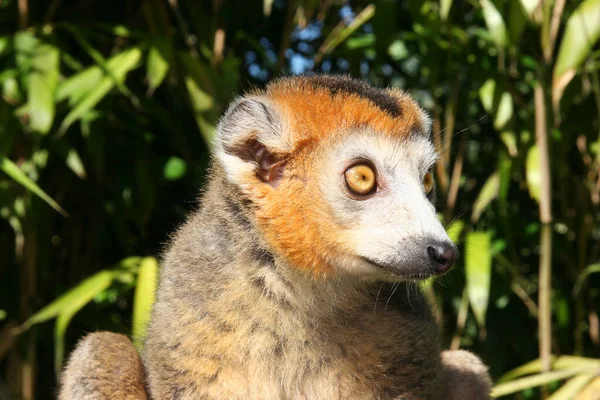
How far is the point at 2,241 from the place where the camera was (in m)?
5.18

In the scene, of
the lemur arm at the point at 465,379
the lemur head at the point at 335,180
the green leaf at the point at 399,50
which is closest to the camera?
the lemur head at the point at 335,180

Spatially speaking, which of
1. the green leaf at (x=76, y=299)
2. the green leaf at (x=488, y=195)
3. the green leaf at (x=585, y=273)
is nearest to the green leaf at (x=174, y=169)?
the green leaf at (x=76, y=299)

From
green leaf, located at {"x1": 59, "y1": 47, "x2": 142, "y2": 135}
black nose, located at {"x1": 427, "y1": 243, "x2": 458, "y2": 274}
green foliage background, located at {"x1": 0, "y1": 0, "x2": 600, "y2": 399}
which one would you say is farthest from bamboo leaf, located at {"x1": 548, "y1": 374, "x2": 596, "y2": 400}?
green leaf, located at {"x1": 59, "y1": 47, "x2": 142, "y2": 135}

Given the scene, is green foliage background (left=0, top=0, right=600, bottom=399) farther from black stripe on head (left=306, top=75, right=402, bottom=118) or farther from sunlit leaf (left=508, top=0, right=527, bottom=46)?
black stripe on head (left=306, top=75, right=402, bottom=118)

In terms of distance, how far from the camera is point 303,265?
2758 mm

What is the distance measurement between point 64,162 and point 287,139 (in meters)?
2.82

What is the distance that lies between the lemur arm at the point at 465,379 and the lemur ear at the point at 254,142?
125 centimetres

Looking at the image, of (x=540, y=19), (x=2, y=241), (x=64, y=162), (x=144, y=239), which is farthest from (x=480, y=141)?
(x=2, y=241)

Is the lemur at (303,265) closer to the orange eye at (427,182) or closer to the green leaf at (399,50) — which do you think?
the orange eye at (427,182)

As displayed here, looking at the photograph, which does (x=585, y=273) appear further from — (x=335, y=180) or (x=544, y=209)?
(x=335, y=180)

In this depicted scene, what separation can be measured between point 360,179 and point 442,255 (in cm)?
43

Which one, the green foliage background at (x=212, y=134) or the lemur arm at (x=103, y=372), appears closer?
the lemur arm at (x=103, y=372)

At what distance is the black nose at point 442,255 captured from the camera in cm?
Result: 249

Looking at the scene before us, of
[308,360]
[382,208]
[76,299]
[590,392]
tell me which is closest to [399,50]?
[590,392]
